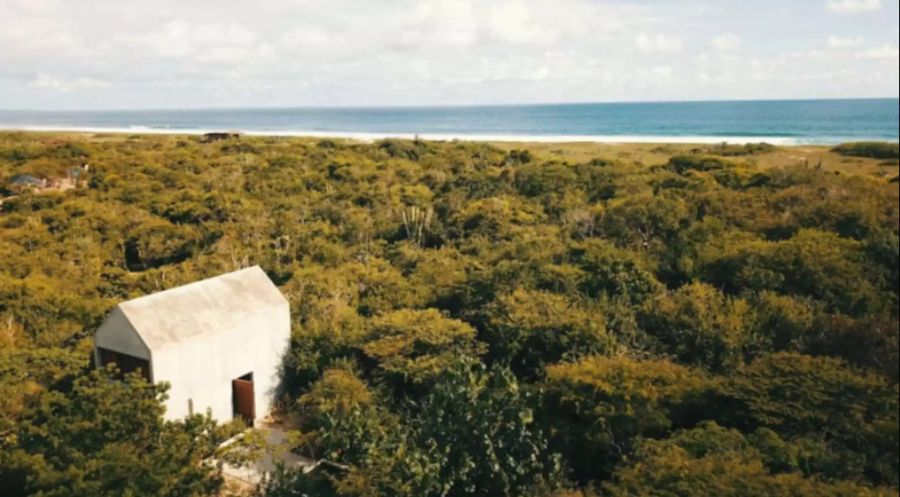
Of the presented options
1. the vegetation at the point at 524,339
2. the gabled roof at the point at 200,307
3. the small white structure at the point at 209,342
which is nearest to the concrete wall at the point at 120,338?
the small white structure at the point at 209,342

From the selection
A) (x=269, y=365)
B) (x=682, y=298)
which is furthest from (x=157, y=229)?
(x=682, y=298)

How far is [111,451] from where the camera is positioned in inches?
447

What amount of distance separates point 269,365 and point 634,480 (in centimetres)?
1021

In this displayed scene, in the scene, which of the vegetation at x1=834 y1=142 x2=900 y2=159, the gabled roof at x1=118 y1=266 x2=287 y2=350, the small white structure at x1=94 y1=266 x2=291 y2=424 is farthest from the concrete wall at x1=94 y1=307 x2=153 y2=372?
the vegetation at x1=834 y1=142 x2=900 y2=159

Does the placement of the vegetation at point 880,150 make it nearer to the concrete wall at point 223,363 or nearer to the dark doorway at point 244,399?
the concrete wall at point 223,363

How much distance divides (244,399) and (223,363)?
1157mm

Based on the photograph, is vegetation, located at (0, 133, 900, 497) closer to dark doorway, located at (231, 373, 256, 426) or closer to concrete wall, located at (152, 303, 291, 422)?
concrete wall, located at (152, 303, 291, 422)

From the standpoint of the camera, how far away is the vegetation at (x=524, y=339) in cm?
1111

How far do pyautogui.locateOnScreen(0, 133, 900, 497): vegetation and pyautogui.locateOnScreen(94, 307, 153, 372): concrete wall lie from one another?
1.24 meters

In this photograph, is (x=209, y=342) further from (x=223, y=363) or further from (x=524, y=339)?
(x=524, y=339)

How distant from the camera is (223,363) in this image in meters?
16.0

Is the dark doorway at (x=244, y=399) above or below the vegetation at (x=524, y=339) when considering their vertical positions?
below

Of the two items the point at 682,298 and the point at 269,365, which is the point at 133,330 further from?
the point at 682,298

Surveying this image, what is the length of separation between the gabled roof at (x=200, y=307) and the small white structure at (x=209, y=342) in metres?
0.02
